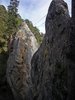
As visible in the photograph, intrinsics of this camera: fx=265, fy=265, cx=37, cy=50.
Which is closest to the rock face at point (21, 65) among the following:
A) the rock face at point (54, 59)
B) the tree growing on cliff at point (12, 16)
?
the rock face at point (54, 59)

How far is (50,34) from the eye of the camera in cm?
2062

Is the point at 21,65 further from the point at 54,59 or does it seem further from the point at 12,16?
the point at 12,16

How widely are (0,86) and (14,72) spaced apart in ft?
22.0

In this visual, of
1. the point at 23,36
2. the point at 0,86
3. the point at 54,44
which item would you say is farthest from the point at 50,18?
the point at 0,86

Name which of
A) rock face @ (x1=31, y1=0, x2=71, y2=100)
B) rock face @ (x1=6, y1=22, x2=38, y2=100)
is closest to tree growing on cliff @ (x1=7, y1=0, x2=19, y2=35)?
rock face @ (x1=6, y1=22, x2=38, y2=100)

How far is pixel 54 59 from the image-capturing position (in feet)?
60.3

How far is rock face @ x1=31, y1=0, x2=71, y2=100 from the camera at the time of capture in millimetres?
16938

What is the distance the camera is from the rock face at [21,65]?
31.0m

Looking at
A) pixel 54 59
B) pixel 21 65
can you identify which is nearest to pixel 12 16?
pixel 21 65

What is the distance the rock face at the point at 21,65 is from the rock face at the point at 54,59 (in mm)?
7437

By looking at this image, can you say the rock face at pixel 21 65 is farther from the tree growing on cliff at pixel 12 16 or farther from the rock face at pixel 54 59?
the tree growing on cliff at pixel 12 16

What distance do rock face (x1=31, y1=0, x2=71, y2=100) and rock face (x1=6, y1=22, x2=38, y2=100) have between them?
7.44 meters

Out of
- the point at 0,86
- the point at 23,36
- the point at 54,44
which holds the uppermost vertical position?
the point at 23,36

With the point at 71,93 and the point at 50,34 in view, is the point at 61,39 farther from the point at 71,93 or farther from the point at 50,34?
the point at 71,93
